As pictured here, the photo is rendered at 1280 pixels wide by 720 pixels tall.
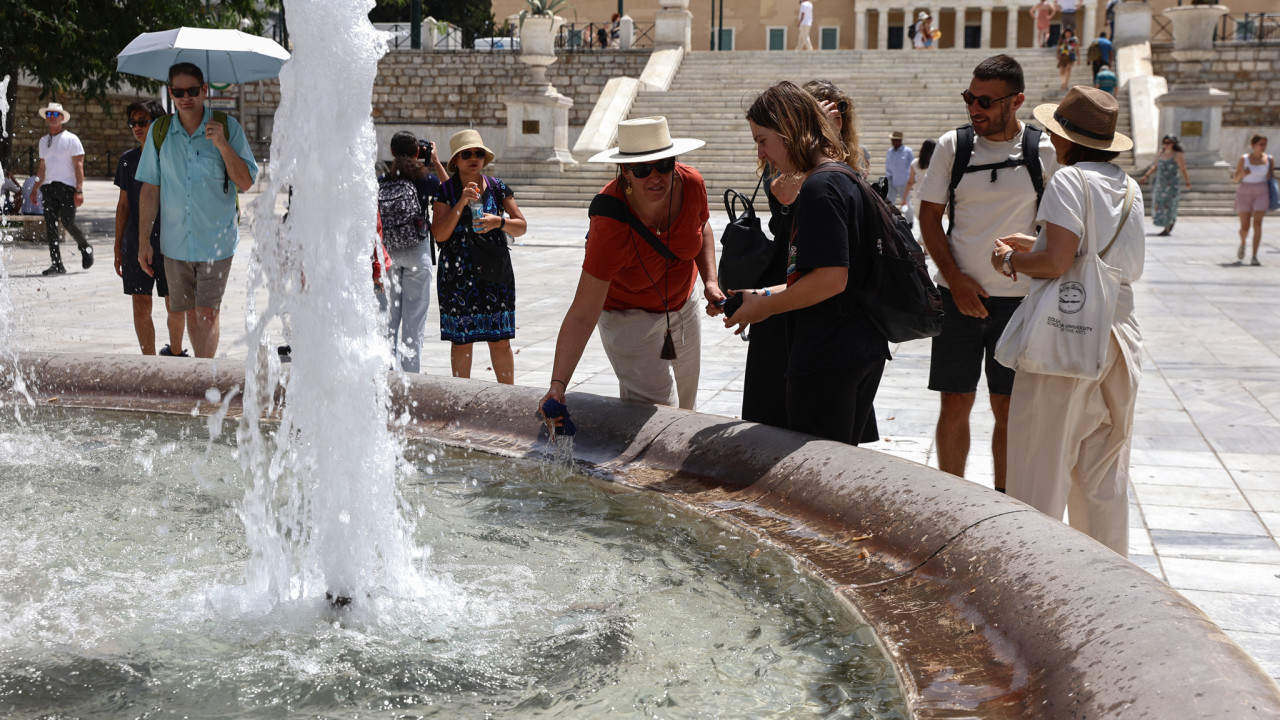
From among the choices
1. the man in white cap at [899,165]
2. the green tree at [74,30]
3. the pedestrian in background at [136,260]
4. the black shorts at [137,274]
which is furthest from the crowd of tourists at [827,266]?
the man in white cap at [899,165]

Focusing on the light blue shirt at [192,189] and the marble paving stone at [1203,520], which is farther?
the light blue shirt at [192,189]

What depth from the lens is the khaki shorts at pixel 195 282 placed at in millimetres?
6145

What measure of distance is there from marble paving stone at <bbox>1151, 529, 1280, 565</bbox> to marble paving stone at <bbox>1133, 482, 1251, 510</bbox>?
15.5 inches

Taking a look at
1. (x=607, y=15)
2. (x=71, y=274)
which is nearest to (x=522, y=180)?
(x=71, y=274)

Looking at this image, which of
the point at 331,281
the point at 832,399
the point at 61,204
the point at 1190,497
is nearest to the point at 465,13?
the point at 61,204

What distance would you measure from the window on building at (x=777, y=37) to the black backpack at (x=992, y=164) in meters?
48.2

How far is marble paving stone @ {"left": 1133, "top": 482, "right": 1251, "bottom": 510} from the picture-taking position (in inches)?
184

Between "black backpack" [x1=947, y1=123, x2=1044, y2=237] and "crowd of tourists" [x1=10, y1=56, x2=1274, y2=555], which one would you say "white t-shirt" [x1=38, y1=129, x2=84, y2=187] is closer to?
"crowd of tourists" [x1=10, y1=56, x2=1274, y2=555]

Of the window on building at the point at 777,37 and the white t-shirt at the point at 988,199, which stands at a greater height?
the window on building at the point at 777,37

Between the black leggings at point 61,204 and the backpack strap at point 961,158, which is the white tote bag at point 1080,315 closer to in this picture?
the backpack strap at point 961,158

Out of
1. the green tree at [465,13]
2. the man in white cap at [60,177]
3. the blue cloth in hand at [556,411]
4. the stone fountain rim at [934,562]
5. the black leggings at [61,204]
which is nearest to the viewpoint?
the stone fountain rim at [934,562]

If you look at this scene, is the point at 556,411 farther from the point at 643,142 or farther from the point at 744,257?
the point at 643,142

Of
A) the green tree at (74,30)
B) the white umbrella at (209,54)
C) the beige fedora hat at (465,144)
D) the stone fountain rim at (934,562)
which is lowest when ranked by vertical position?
the stone fountain rim at (934,562)

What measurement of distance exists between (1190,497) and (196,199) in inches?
186
